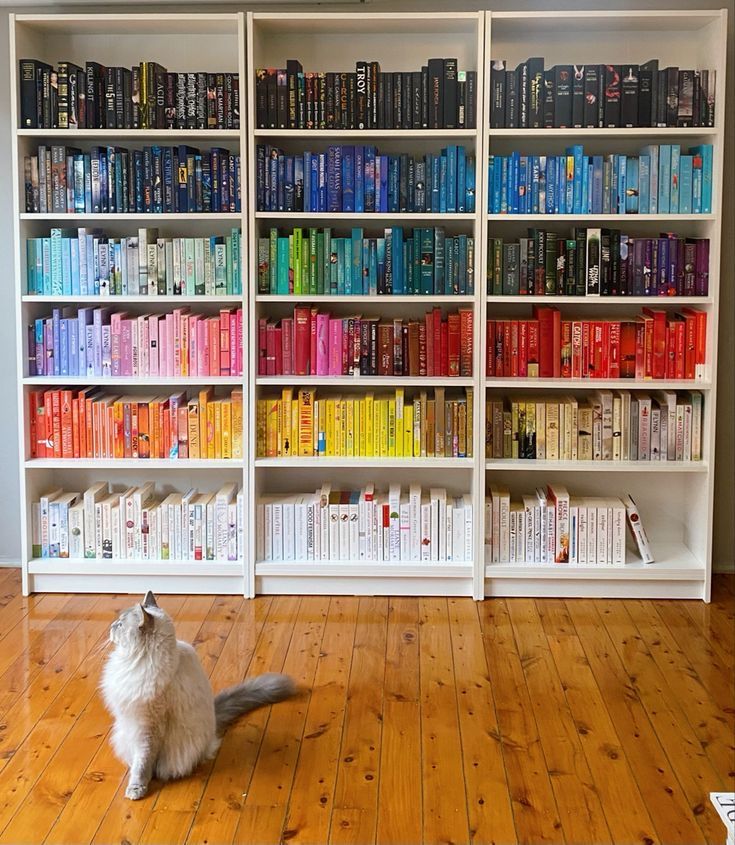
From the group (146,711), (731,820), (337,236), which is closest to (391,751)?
(146,711)

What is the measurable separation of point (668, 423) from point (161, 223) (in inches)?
84.3

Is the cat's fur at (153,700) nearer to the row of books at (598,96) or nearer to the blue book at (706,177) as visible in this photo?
the row of books at (598,96)

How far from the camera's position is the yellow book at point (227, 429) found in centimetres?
480

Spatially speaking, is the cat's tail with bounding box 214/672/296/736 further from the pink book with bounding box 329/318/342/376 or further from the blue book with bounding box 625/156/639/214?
the blue book with bounding box 625/156/639/214

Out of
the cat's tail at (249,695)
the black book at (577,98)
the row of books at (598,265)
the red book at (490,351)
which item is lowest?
the cat's tail at (249,695)

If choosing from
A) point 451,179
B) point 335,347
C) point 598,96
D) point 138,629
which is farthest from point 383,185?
point 138,629

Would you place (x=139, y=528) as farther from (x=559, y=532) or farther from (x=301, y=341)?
(x=559, y=532)

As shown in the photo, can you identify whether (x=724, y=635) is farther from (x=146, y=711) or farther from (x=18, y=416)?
(x=18, y=416)

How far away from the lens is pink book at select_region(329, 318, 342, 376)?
15.6 feet

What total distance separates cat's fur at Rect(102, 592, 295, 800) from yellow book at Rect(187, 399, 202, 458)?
1.51 meters

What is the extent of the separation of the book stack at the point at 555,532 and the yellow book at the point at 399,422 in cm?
39

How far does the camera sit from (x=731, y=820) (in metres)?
2.40

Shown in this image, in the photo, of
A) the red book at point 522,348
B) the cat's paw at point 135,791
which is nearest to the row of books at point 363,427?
the red book at point 522,348

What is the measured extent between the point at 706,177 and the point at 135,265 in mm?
A: 2165
